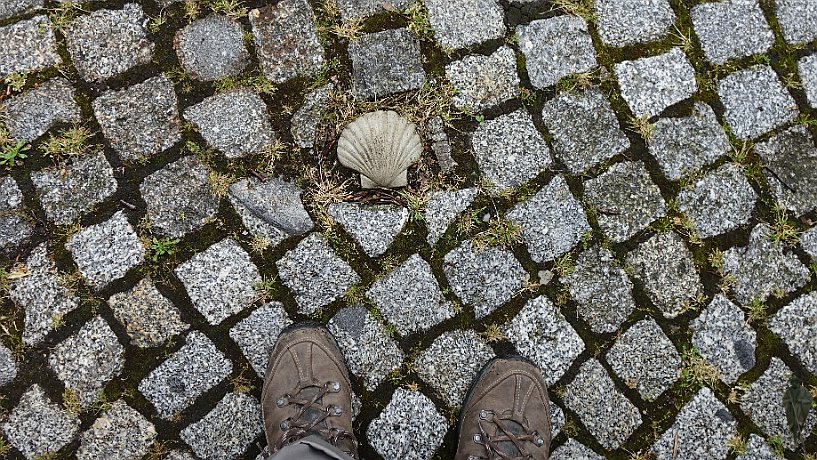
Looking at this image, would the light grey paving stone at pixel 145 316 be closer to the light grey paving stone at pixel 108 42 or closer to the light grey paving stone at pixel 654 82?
the light grey paving stone at pixel 108 42

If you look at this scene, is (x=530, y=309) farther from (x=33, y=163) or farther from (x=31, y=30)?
(x=31, y=30)

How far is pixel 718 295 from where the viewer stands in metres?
2.38

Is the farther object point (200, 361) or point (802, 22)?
point (802, 22)

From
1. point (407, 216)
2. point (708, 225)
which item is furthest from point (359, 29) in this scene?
point (708, 225)

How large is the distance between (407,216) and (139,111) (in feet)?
3.94

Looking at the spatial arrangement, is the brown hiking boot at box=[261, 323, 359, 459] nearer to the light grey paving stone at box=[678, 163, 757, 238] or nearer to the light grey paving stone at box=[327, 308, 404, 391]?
the light grey paving stone at box=[327, 308, 404, 391]

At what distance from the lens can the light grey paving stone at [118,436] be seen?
2186 millimetres

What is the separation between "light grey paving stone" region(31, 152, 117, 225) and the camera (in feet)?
7.36

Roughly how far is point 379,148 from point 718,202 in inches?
58.8

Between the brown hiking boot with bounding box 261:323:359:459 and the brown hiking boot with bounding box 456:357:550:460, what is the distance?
498 mm

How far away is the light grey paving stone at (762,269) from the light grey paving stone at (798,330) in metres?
0.09

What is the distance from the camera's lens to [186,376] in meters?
2.22

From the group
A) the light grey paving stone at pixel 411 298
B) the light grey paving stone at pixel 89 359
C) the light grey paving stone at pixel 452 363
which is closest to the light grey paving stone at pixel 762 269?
the light grey paving stone at pixel 452 363

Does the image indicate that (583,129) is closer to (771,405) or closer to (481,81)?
(481,81)
